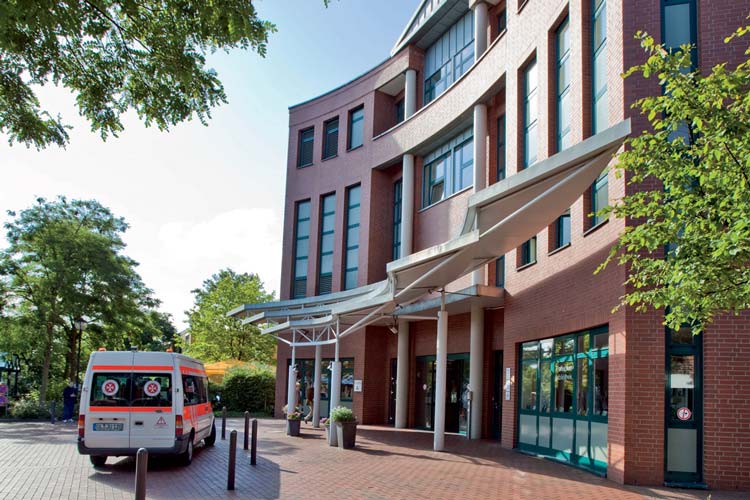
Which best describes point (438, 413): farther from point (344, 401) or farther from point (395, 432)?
point (344, 401)

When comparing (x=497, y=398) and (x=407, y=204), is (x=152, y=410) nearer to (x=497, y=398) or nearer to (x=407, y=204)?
(x=497, y=398)

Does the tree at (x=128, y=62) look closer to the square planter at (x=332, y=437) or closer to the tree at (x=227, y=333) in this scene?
the square planter at (x=332, y=437)

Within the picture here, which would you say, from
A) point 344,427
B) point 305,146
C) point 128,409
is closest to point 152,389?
point 128,409

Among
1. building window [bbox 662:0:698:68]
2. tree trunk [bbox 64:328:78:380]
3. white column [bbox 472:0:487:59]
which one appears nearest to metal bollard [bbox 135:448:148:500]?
building window [bbox 662:0:698:68]

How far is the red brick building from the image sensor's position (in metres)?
12.5

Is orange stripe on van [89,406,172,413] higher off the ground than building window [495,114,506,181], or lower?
lower

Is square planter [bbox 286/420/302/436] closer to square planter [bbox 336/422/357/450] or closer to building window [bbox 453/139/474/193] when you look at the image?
square planter [bbox 336/422/357/450]

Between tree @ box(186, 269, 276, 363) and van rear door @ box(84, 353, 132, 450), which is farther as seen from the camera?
tree @ box(186, 269, 276, 363)

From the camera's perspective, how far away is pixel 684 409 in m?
12.5

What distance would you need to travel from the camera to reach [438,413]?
17.3 m

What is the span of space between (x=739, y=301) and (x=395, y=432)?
17.0 meters

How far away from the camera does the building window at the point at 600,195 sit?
1423 cm

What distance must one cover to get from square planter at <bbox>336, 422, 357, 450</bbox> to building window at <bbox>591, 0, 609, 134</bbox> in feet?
29.0

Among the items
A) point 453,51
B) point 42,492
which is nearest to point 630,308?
point 42,492
